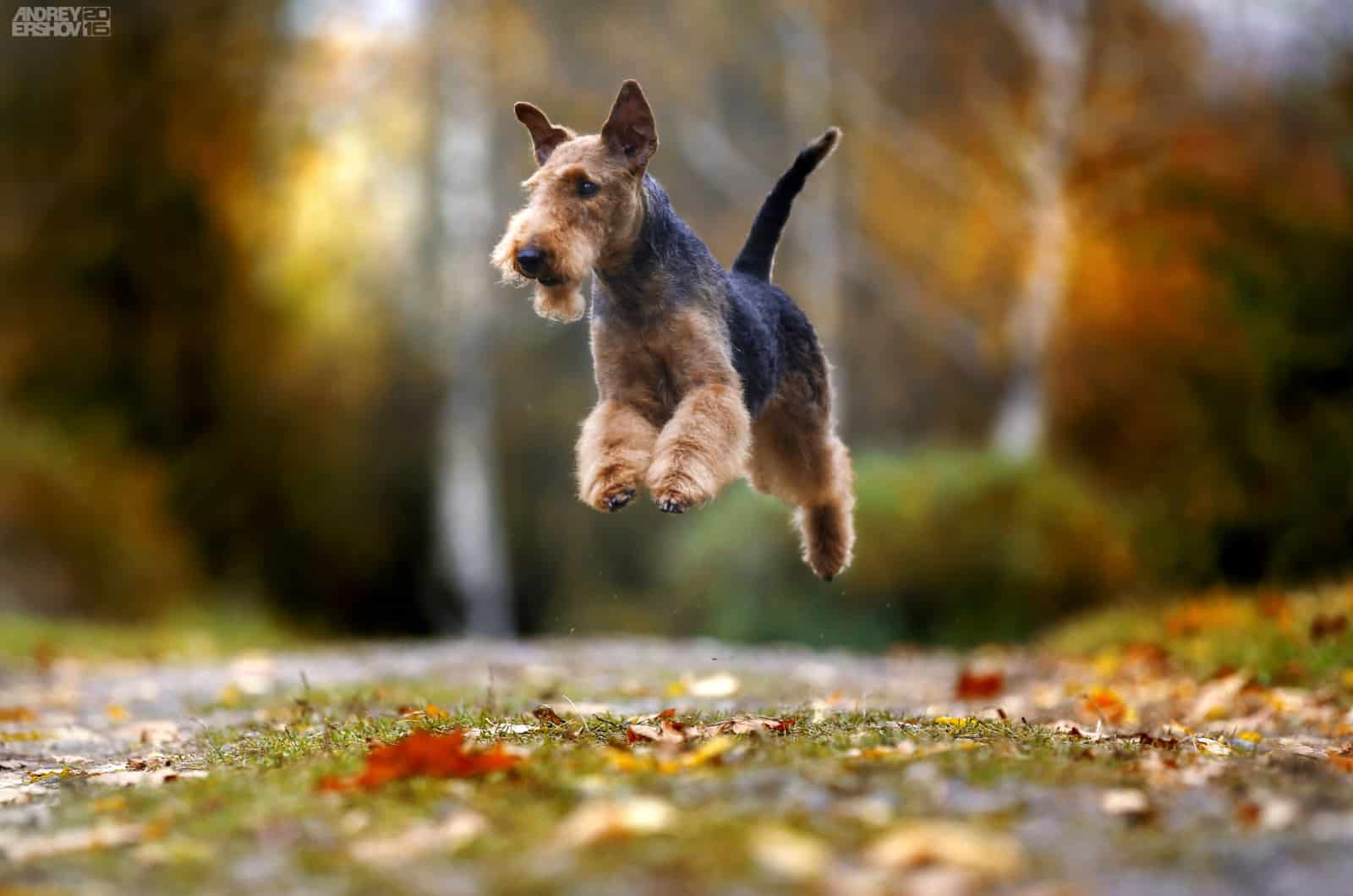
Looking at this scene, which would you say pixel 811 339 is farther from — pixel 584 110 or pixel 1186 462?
pixel 584 110

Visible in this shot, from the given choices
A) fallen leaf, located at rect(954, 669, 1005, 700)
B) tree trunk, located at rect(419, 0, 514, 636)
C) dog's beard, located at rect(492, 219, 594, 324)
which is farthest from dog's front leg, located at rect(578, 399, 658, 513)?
tree trunk, located at rect(419, 0, 514, 636)

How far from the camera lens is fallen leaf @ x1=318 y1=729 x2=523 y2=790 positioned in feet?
12.1

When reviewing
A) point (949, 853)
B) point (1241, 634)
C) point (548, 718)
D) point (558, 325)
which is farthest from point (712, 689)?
point (558, 325)

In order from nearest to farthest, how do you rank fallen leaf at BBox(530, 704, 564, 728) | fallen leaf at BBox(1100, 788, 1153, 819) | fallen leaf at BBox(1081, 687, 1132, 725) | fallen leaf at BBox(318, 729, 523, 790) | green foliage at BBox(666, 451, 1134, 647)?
fallen leaf at BBox(1100, 788, 1153, 819)
fallen leaf at BBox(318, 729, 523, 790)
fallen leaf at BBox(530, 704, 564, 728)
fallen leaf at BBox(1081, 687, 1132, 725)
green foliage at BBox(666, 451, 1134, 647)

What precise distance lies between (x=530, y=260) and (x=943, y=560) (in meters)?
11.3

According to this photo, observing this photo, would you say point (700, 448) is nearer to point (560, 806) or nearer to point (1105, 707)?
point (560, 806)

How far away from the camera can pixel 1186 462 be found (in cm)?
1316

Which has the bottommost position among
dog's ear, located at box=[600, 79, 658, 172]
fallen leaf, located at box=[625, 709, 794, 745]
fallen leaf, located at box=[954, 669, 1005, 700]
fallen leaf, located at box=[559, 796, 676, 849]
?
fallen leaf, located at box=[954, 669, 1005, 700]

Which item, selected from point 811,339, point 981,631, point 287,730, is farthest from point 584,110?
point 811,339

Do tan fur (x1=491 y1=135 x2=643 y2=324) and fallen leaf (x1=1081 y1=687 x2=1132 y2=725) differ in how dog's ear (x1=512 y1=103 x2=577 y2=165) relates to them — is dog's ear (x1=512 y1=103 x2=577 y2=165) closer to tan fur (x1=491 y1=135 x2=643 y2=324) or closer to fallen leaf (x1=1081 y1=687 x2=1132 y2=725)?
tan fur (x1=491 y1=135 x2=643 y2=324)

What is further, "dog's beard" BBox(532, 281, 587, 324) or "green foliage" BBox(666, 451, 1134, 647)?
"green foliage" BBox(666, 451, 1134, 647)

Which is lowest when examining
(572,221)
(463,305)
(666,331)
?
(666,331)

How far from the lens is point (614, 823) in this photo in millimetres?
2980

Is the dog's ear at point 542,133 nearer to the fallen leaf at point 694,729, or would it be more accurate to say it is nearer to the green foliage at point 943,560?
the fallen leaf at point 694,729
